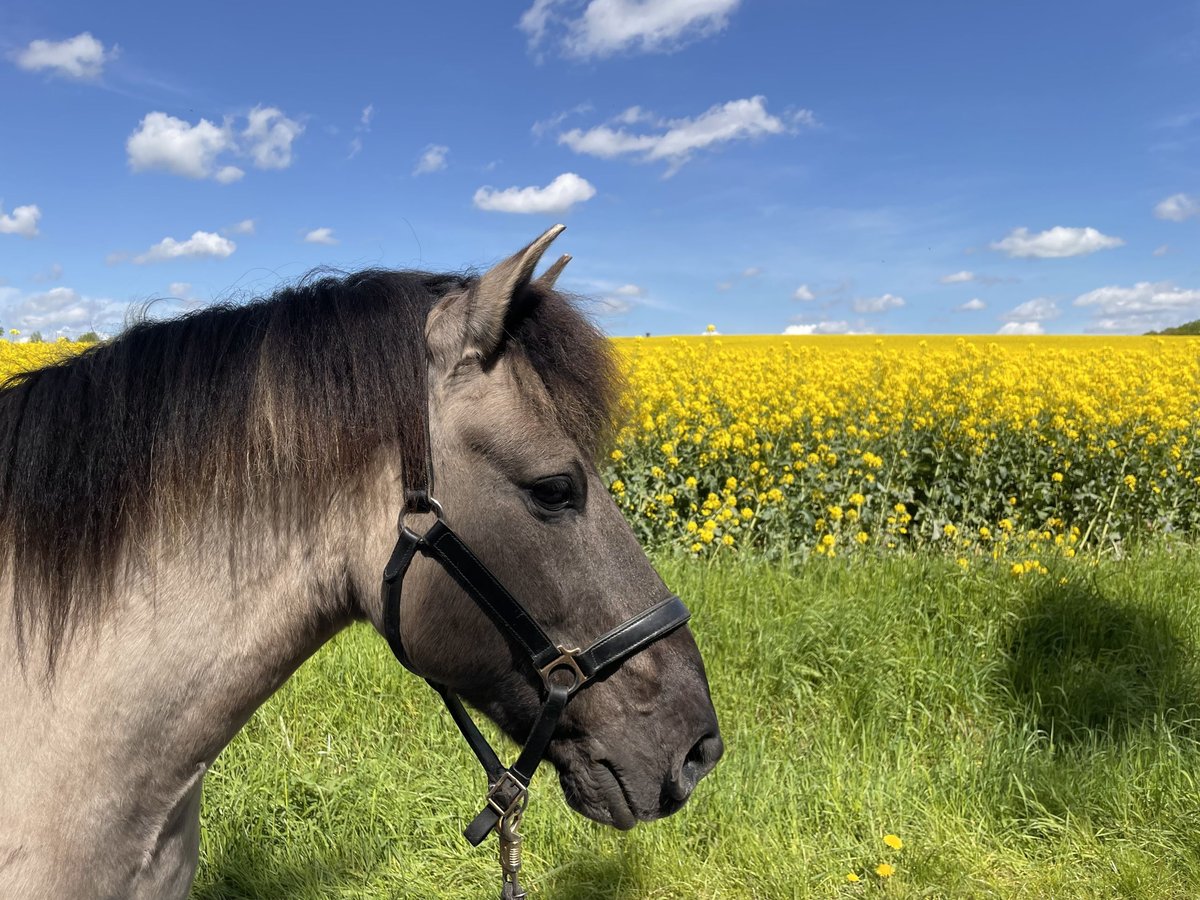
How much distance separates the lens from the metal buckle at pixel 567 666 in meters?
1.44

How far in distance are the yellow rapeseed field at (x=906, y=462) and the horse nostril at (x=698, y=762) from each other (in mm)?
3660

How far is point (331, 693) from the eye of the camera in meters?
3.70

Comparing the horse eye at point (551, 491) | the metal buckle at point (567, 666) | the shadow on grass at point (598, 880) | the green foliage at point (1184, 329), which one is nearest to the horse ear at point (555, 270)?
the horse eye at point (551, 491)

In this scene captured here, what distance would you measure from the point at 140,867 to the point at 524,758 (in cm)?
69

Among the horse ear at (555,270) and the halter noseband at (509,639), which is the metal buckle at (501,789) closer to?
the halter noseband at (509,639)

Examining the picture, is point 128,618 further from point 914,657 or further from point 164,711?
point 914,657

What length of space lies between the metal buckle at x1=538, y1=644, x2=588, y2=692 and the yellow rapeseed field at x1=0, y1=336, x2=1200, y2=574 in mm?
3799

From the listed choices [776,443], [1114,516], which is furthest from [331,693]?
[1114,516]

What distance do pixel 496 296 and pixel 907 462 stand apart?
5.73m

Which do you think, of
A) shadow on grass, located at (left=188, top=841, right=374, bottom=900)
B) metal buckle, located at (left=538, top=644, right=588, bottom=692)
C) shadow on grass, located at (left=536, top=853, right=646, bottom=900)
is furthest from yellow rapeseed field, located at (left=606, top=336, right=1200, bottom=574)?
metal buckle, located at (left=538, top=644, right=588, bottom=692)

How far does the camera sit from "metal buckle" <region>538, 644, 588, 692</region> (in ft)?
4.72

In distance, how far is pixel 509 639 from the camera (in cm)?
144

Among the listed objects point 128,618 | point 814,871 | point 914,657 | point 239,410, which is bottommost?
point 814,871

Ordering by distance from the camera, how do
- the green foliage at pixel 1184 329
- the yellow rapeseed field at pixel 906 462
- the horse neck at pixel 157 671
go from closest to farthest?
the horse neck at pixel 157 671 → the yellow rapeseed field at pixel 906 462 → the green foliage at pixel 1184 329
